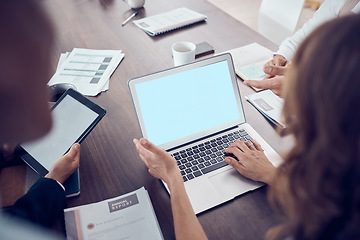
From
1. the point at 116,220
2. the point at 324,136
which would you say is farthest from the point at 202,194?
the point at 324,136

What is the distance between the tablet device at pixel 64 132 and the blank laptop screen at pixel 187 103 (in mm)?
171

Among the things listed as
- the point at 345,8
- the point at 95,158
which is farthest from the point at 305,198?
the point at 345,8

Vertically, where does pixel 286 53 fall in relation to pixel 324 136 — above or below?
below

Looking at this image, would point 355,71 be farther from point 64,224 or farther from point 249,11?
point 249,11

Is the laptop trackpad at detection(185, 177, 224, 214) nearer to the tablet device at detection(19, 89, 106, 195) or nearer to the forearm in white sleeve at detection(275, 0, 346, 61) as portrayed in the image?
the tablet device at detection(19, 89, 106, 195)

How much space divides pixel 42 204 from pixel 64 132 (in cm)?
26

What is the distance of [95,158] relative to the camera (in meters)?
0.93

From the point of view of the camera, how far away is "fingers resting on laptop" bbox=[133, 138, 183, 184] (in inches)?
32.1

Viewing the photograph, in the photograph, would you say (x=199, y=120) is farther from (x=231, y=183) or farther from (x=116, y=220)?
(x=116, y=220)

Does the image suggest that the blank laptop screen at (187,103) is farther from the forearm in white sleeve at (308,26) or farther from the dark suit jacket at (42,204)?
the forearm in white sleeve at (308,26)

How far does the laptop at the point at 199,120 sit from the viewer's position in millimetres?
852

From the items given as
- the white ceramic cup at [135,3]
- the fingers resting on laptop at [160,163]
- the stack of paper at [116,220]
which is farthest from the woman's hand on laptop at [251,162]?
the white ceramic cup at [135,3]

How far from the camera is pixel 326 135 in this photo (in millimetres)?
473

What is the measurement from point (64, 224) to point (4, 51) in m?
0.48
